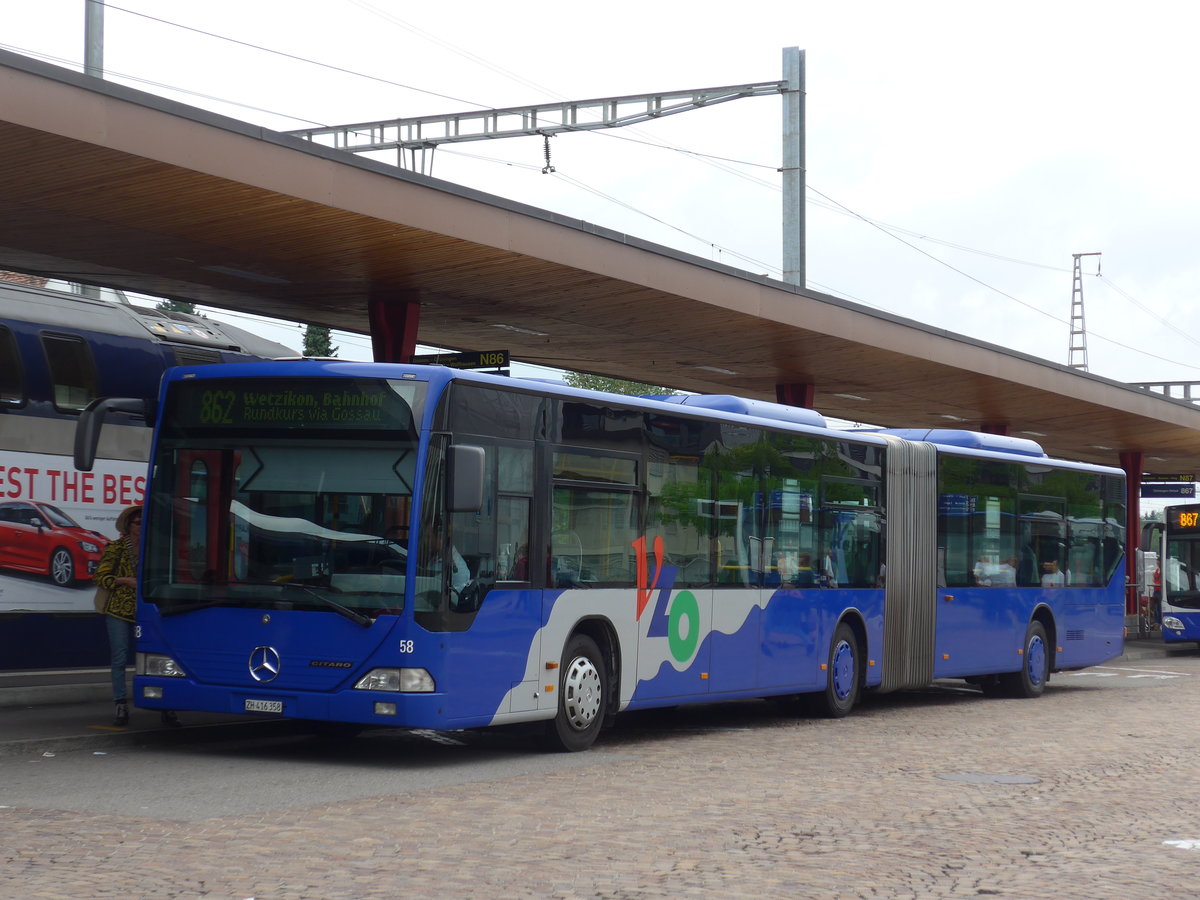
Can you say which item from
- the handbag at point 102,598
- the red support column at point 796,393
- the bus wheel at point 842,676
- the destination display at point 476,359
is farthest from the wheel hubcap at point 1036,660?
the handbag at point 102,598

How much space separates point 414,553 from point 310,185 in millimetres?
4936

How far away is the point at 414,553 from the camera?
1131 centimetres

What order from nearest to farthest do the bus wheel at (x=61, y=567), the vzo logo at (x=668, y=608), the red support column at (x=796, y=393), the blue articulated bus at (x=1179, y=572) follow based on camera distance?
the vzo logo at (x=668, y=608)
the bus wheel at (x=61, y=567)
the red support column at (x=796, y=393)
the blue articulated bus at (x=1179, y=572)

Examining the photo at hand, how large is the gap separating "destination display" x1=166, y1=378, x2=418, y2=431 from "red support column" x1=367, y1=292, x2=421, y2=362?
27.1 feet

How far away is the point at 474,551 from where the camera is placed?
11781 mm

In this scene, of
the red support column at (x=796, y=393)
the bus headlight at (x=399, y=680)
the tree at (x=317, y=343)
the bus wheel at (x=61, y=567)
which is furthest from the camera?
the tree at (x=317, y=343)

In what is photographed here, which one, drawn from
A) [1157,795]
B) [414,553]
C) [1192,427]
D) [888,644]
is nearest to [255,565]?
[414,553]

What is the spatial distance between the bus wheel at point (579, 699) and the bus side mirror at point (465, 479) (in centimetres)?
197

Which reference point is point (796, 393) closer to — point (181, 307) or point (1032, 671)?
point (1032, 671)

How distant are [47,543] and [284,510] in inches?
173

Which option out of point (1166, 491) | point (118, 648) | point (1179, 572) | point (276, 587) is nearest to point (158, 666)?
point (276, 587)

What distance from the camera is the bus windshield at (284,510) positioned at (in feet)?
37.4

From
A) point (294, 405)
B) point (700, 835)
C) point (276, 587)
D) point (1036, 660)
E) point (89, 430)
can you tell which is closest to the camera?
point (700, 835)

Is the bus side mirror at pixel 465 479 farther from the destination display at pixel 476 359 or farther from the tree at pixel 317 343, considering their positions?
the tree at pixel 317 343
